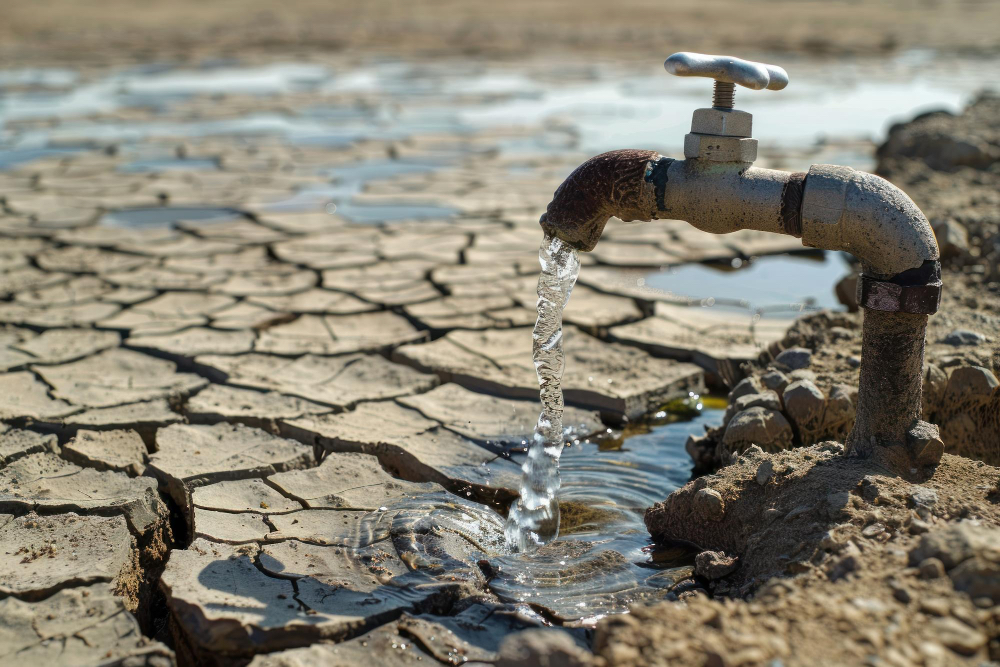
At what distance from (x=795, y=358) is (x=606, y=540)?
3.11 feet

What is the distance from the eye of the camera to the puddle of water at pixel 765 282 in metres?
3.80

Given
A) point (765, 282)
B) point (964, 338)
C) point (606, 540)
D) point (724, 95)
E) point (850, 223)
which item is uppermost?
point (724, 95)

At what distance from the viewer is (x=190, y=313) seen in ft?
11.8

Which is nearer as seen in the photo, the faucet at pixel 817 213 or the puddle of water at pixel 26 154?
the faucet at pixel 817 213

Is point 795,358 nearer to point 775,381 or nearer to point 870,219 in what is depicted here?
point 775,381

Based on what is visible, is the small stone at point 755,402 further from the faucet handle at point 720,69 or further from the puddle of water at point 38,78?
the puddle of water at point 38,78

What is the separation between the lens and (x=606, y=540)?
7.22ft

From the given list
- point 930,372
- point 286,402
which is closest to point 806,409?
point 930,372

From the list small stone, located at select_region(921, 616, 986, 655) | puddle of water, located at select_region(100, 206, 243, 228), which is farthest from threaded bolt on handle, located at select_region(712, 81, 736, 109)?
puddle of water, located at select_region(100, 206, 243, 228)

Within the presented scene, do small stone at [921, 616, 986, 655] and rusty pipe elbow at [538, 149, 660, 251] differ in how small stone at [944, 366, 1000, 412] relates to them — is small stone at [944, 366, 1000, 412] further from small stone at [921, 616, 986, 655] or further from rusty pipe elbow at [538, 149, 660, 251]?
small stone at [921, 616, 986, 655]

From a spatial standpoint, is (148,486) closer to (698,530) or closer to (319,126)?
(698,530)

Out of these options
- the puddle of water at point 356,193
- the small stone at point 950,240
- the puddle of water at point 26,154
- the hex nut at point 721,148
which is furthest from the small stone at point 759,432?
the puddle of water at point 26,154

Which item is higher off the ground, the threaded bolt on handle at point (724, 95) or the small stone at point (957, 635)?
the threaded bolt on handle at point (724, 95)

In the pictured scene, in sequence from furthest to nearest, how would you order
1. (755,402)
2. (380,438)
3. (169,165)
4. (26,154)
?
1. (26,154)
2. (169,165)
3. (380,438)
4. (755,402)
